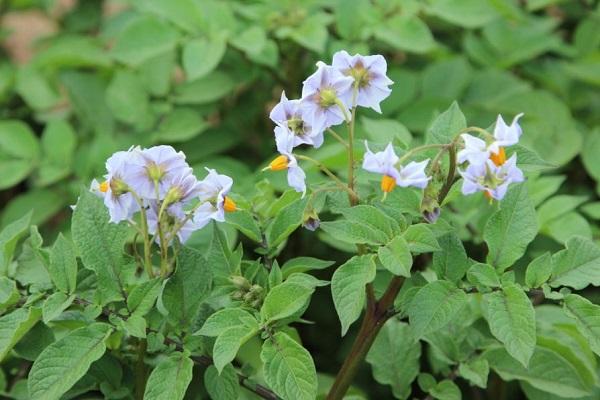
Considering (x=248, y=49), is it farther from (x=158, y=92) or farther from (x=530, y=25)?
(x=530, y=25)

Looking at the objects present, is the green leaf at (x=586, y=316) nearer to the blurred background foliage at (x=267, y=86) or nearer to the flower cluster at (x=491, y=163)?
the flower cluster at (x=491, y=163)

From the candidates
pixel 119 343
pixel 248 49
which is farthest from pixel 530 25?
pixel 119 343

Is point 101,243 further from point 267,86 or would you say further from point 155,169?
point 267,86

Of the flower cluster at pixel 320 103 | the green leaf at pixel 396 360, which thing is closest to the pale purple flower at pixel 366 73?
the flower cluster at pixel 320 103

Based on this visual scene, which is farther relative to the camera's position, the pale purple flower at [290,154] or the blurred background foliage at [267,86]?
the blurred background foliage at [267,86]

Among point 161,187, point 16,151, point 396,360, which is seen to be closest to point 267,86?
point 16,151
